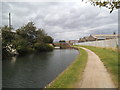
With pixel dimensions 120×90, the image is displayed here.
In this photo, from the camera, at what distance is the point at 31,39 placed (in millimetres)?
53188

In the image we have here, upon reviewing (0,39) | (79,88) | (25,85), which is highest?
(0,39)

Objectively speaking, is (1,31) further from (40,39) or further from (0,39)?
(40,39)

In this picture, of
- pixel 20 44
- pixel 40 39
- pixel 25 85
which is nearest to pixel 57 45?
pixel 40 39

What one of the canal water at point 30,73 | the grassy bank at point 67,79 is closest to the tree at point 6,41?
the canal water at point 30,73

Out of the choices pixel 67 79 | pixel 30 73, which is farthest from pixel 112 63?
pixel 30 73

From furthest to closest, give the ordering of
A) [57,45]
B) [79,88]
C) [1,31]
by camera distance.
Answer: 1. [57,45]
2. [1,31]
3. [79,88]

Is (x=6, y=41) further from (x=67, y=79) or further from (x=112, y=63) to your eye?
(x=67, y=79)

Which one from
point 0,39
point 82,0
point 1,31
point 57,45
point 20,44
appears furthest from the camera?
point 57,45

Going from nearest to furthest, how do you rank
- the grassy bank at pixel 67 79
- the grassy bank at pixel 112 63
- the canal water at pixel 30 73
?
1. the grassy bank at pixel 67 79
2. the grassy bank at pixel 112 63
3. the canal water at pixel 30 73

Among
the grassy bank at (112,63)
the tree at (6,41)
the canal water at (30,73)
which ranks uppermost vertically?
the tree at (6,41)

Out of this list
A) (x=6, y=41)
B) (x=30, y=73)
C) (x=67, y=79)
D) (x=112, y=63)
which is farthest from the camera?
(x=6, y=41)

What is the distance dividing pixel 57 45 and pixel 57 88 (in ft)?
245

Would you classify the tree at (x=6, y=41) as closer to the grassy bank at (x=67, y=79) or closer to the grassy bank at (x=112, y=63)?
the grassy bank at (x=112, y=63)

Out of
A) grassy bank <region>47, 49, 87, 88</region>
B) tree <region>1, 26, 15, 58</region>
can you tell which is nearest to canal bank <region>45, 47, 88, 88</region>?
grassy bank <region>47, 49, 87, 88</region>
